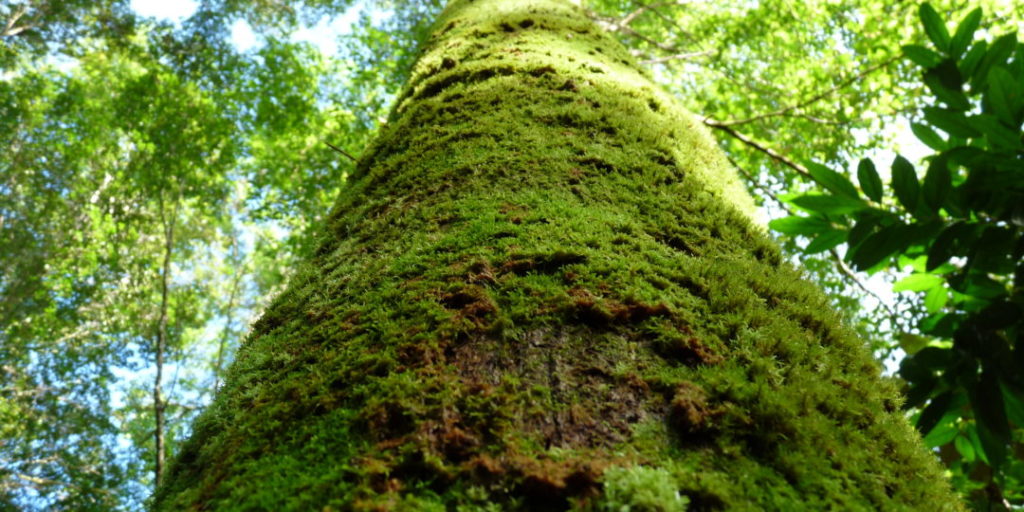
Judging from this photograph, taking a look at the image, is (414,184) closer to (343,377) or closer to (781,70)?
(343,377)

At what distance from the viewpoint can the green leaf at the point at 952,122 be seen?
1199 millimetres

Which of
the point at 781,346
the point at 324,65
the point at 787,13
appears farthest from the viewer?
the point at 324,65

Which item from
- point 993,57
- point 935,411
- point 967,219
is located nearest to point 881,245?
point 967,219

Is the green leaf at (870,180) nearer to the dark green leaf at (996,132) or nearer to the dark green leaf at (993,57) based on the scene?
the dark green leaf at (996,132)

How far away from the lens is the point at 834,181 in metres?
1.33

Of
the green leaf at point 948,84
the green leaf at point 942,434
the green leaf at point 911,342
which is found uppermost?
the green leaf at point 911,342

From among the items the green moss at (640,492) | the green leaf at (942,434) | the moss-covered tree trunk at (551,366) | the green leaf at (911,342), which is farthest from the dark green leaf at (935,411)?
the green leaf at (911,342)

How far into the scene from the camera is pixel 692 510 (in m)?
0.77

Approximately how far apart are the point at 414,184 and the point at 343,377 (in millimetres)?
908

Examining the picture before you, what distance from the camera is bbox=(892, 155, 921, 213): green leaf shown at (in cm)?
122

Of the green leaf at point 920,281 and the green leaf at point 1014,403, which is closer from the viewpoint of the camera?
the green leaf at point 1014,403

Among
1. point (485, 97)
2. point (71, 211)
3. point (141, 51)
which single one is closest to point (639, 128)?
point (485, 97)

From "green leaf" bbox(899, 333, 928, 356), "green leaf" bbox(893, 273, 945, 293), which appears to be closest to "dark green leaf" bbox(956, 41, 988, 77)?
"green leaf" bbox(893, 273, 945, 293)

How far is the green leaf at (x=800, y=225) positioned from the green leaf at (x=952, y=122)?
0.33 m
